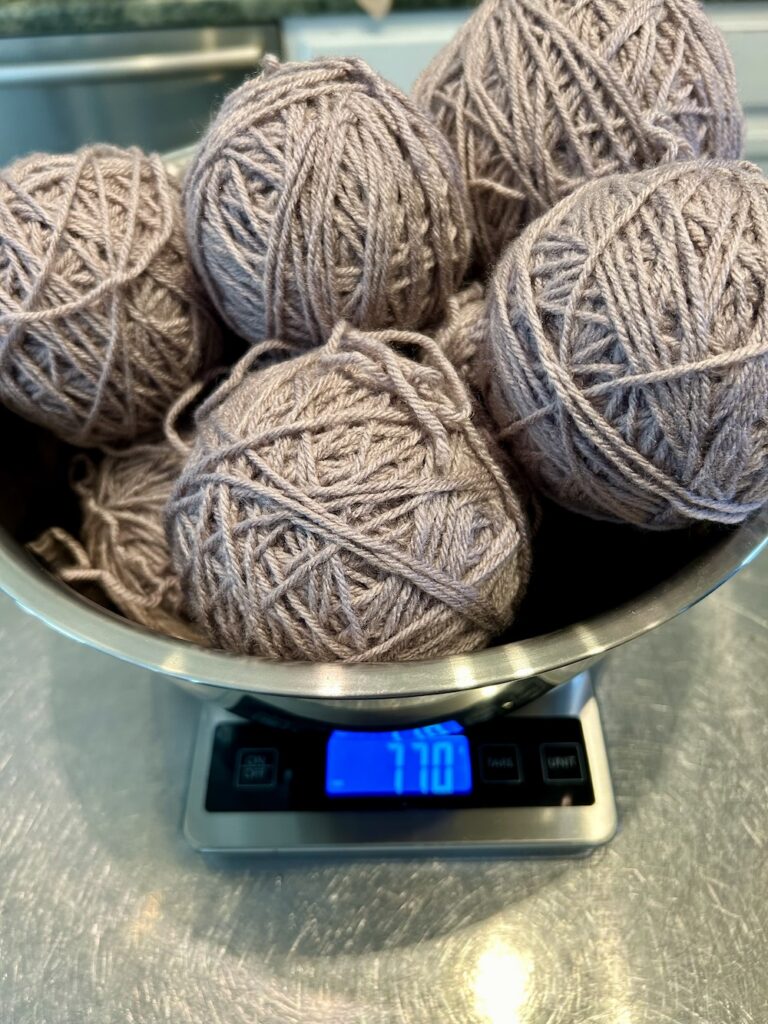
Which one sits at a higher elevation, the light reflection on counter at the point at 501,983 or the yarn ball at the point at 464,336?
the yarn ball at the point at 464,336

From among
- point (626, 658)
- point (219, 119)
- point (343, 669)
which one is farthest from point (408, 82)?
point (343, 669)

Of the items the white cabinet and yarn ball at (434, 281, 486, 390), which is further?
the white cabinet

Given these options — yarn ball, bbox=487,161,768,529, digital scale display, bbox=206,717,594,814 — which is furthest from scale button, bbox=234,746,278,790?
yarn ball, bbox=487,161,768,529

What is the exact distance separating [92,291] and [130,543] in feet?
0.47

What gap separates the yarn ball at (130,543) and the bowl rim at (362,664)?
99mm

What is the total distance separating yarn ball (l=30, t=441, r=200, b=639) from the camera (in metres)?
0.45

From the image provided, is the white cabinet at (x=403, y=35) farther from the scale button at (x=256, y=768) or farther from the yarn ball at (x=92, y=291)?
the scale button at (x=256, y=768)

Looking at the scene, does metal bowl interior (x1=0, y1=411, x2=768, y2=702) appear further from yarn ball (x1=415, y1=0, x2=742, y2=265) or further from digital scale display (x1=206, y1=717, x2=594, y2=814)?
yarn ball (x1=415, y1=0, x2=742, y2=265)

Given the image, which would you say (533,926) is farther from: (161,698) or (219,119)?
(219,119)

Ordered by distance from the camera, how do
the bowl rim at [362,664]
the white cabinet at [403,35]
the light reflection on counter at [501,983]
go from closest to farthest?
the bowl rim at [362,664]
the light reflection on counter at [501,983]
the white cabinet at [403,35]

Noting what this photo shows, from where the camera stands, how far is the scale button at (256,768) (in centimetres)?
48

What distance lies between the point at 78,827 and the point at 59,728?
0.07 m

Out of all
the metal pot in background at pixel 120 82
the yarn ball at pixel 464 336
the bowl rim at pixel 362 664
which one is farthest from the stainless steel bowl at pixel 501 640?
the metal pot in background at pixel 120 82

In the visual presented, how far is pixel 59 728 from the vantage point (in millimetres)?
523
